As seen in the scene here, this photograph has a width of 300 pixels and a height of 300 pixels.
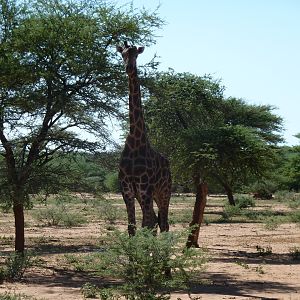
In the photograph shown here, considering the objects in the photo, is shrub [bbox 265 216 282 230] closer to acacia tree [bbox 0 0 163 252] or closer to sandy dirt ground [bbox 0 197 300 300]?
sandy dirt ground [bbox 0 197 300 300]

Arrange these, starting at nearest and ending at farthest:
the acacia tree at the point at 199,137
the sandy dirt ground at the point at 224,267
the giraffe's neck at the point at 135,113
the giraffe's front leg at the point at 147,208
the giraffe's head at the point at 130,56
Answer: the sandy dirt ground at the point at 224,267 < the giraffe's front leg at the point at 147,208 < the giraffe's head at the point at 130,56 < the giraffe's neck at the point at 135,113 < the acacia tree at the point at 199,137

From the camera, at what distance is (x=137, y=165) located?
44.5 ft

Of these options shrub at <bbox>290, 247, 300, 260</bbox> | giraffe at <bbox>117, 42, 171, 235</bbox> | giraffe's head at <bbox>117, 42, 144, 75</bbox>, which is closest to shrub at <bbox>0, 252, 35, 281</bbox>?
giraffe at <bbox>117, 42, 171, 235</bbox>

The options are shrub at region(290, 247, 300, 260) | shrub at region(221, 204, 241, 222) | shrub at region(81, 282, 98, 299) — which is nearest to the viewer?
shrub at region(81, 282, 98, 299)

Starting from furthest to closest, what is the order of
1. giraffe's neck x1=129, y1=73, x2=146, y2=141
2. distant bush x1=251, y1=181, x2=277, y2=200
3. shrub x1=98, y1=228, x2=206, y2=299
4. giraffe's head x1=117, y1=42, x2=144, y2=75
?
distant bush x1=251, y1=181, x2=277, y2=200, giraffe's neck x1=129, y1=73, x2=146, y2=141, giraffe's head x1=117, y1=42, x2=144, y2=75, shrub x1=98, y1=228, x2=206, y2=299

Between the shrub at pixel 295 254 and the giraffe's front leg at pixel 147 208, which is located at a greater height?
the giraffe's front leg at pixel 147 208

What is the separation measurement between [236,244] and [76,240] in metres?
5.97

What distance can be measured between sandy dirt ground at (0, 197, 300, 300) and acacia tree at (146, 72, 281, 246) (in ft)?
7.19

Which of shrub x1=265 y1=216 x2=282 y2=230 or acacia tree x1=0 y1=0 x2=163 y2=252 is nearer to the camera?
acacia tree x1=0 y1=0 x2=163 y2=252

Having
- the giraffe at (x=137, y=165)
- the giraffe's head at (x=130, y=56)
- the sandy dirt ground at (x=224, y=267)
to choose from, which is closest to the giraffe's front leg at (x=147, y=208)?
the giraffe at (x=137, y=165)

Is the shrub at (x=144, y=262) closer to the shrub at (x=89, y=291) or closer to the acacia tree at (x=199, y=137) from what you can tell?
the shrub at (x=89, y=291)

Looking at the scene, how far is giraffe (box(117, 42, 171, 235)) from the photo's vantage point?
1353 cm

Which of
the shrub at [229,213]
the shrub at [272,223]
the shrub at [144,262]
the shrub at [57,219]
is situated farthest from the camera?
the shrub at [229,213]

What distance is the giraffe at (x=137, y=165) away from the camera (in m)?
13.5
